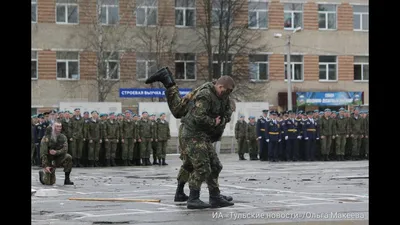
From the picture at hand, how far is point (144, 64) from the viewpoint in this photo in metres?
50.4

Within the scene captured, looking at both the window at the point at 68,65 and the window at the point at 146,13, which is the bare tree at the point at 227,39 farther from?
the window at the point at 68,65

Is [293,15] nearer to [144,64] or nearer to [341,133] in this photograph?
[144,64]

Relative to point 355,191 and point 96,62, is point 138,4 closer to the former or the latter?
point 96,62

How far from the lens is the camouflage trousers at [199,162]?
1200 cm

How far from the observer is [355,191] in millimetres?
14875

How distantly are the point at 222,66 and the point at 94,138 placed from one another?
25.3m

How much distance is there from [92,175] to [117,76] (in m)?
28.7

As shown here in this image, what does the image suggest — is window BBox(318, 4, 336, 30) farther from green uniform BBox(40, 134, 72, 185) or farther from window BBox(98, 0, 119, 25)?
green uniform BBox(40, 134, 72, 185)

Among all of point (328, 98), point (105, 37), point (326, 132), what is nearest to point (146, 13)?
point (105, 37)

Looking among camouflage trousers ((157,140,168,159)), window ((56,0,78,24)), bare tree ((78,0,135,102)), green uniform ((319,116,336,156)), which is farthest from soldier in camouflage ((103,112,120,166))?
window ((56,0,78,24))

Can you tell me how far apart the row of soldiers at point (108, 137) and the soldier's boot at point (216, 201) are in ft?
46.1

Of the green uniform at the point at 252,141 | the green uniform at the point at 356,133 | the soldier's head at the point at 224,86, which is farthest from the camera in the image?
the green uniform at the point at 252,141

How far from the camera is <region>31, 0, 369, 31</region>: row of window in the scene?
49.3m

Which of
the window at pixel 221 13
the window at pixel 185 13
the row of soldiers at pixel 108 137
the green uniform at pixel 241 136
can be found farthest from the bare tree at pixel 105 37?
the row of soldiers at pixel 108 137
